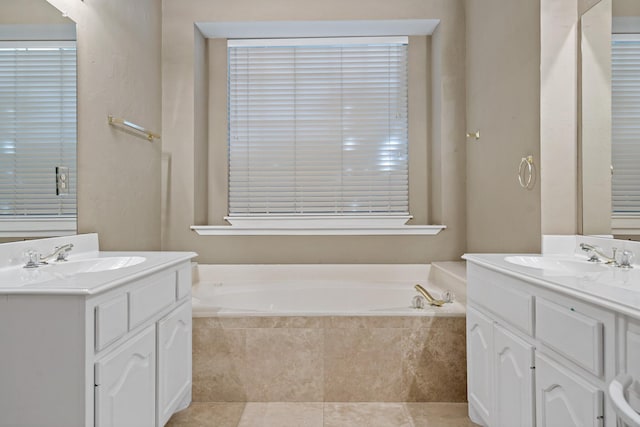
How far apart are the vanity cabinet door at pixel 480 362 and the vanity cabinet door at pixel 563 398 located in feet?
1.18

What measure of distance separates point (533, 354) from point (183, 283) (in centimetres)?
146

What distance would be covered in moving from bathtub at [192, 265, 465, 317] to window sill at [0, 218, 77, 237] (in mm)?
796

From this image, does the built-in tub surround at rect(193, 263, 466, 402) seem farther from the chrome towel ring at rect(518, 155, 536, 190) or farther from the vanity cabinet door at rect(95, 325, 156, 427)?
the chrome towel ring at rect(518, 155, 536, 190)

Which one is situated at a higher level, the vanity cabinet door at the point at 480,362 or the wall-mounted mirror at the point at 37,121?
the wall-mounted mirror at the point at 37,121

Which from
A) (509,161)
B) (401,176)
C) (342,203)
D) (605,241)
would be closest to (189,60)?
(342,203)

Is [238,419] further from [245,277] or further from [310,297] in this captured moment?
[245,277]

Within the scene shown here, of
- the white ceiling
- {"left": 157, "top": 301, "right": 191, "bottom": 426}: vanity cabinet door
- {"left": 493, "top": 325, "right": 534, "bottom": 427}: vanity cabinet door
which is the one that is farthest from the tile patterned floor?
the white ceiling

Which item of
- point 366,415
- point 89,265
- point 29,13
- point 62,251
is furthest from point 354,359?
point 29,13

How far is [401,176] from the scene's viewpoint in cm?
319

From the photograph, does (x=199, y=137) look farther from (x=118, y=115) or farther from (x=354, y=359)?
(x=354, y=359)

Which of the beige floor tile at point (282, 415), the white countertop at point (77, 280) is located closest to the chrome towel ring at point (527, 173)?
the beige floor tile at point (282, 415)

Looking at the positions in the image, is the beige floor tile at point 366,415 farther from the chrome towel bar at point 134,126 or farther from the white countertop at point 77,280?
the chrome towel bar at point 134,126

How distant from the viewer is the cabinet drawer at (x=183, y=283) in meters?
1.83

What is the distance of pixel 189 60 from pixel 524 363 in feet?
9.35
